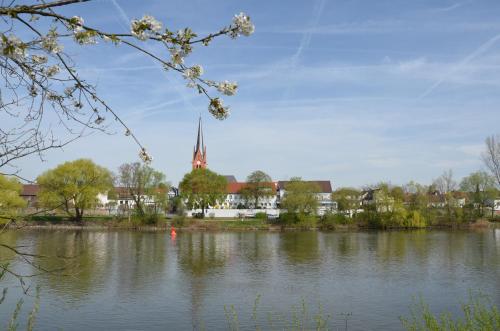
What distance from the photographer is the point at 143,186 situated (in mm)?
60969

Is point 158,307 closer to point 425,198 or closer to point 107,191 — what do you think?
point 107,191

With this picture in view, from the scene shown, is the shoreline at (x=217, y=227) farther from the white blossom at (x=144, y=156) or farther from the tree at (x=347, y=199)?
the white blossom at (x=144, y=156)

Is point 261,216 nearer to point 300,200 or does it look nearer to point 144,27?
point 300,200

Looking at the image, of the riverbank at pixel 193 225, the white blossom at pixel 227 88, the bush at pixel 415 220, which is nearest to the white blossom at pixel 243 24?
the white blossom at pixel 227 88

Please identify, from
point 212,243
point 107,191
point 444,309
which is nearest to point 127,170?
point 107,191

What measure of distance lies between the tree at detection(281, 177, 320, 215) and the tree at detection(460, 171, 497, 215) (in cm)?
2589

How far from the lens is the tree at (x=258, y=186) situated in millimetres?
85250

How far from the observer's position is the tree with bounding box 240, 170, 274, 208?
85.2m

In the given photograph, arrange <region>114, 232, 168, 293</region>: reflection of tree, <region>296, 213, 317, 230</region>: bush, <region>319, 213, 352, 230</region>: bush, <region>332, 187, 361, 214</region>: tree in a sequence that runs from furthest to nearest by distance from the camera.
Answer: <region>332, 187, 361, 214</region>: tree
<region>296, 213, 317, 230</region>: bush
<region>319, 213, 352, 230</region>: bush
<region>114, 232, 168, 293</region>: reflection of tree

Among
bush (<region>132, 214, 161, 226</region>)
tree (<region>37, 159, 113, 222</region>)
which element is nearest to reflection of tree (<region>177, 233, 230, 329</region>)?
bush (<region>132, 214, 161, 226</region>)

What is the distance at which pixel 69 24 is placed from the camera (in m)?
2.63

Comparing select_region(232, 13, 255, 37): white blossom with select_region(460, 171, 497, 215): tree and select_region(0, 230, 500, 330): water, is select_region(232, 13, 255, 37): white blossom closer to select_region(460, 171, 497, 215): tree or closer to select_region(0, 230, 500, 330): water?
select_region(0, 230, 500, 330): water

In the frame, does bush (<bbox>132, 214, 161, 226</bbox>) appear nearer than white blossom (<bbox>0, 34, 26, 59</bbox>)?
No

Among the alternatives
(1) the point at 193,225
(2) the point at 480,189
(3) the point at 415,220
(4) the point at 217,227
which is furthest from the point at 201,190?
(2) the point at 480,189
